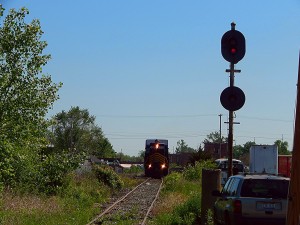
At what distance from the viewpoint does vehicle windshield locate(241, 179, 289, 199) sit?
1291 cm

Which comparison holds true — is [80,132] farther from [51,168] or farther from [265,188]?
[265,188]

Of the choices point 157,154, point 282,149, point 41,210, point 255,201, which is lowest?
point 41,210

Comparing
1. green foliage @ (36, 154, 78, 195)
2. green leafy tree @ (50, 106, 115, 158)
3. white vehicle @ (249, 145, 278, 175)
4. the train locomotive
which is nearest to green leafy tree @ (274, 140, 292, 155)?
green leafy tree @ (50, 106, 115, 158)

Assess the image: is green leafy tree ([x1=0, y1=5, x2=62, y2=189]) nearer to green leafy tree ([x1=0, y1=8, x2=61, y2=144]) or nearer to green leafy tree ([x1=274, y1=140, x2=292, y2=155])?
green leafy tree ([x1=0, y1=8, x2=61, y2=144])

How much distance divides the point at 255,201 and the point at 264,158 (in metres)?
29.4

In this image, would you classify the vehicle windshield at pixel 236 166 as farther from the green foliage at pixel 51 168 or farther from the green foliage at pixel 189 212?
the green foliage at pixel 189 212

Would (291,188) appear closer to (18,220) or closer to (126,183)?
(18,220)

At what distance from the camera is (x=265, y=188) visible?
1305cm

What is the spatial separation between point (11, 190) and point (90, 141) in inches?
4364

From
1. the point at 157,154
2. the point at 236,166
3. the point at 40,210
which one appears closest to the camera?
the point at 40,210

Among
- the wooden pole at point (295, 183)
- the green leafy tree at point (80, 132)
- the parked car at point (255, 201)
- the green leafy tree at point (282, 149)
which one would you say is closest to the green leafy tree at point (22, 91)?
the parked car at point (255, 201)

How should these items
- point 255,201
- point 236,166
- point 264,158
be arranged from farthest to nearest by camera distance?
point 264,158
point 236,166
point 255,201

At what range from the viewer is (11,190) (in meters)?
22.0

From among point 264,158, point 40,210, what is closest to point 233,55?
point 40,210
